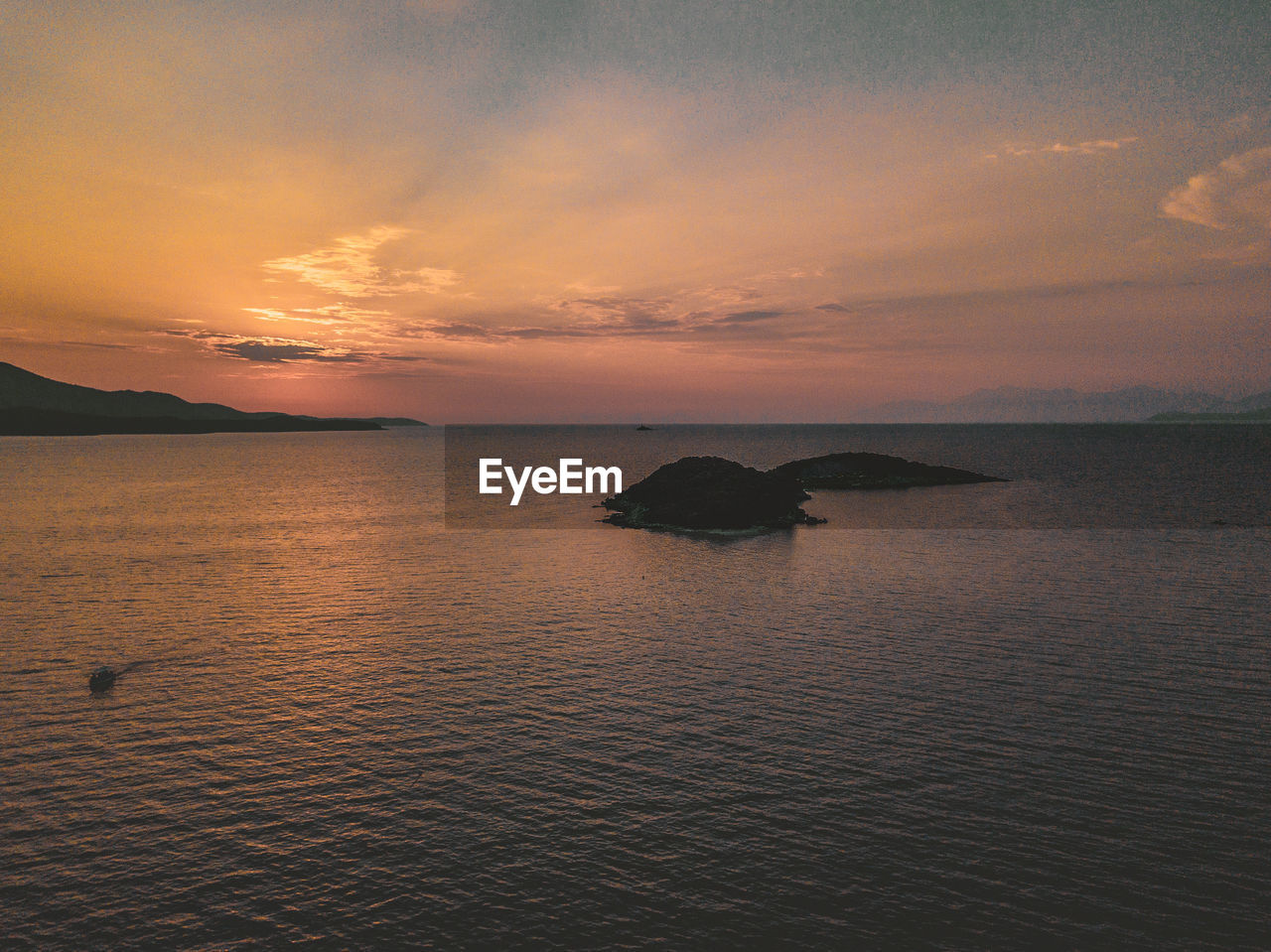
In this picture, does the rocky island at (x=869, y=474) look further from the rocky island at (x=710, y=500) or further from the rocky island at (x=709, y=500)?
the rocky island at (x=710, y=500)

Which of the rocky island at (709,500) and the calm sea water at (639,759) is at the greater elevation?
the rocky island at (709,500)

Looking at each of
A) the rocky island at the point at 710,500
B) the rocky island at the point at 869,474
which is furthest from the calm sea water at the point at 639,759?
the rocky island at the point at 869,474

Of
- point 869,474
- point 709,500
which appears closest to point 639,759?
point 709,500

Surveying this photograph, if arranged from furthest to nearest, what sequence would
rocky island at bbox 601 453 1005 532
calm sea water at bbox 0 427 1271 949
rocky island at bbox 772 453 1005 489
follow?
1. rocky island at bbox 772 453 1005 489
2. rocky island at bbox 601 453 1005 532
3. calm sea water at bbox 0 427 1271 949

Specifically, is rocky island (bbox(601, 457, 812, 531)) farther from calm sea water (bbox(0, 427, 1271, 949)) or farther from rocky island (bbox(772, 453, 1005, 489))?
rocky island (bbox(772, 453, 1005, 489))

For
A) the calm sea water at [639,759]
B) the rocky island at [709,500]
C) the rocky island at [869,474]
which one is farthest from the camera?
the rocky island at [869,474]

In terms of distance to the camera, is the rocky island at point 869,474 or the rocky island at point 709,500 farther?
the rocky island at point 869,474

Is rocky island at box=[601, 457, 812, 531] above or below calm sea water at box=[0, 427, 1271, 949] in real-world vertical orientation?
above

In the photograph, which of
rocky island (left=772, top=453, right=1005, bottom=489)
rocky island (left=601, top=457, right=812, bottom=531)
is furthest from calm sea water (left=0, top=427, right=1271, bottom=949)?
rocky island (left=772, top=453, right=1005, bottom=489)

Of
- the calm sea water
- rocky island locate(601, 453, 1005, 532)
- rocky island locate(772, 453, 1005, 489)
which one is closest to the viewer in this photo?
the calm sea water
